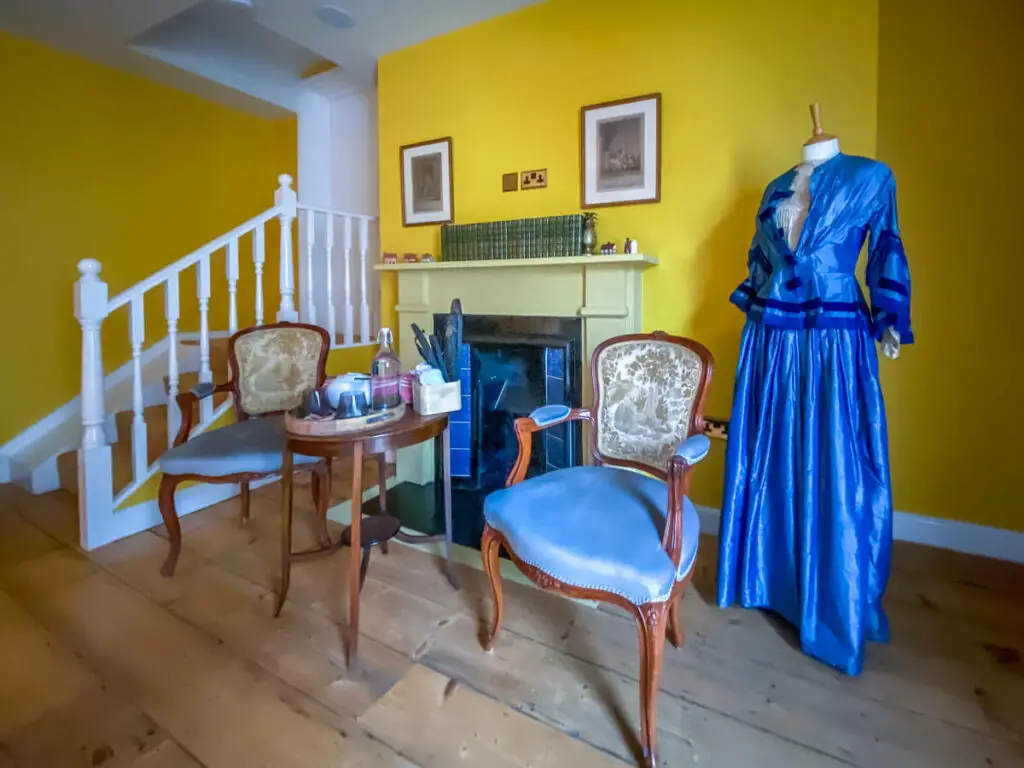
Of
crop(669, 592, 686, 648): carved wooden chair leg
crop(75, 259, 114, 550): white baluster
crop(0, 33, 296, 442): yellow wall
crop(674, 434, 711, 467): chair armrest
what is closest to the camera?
crop(674, 434, 711, 467): chair armrest

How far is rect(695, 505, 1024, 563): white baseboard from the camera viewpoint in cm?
214

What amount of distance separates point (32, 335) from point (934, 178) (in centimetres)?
461

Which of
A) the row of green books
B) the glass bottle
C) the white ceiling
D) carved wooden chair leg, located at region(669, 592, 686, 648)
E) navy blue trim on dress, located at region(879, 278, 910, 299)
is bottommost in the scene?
carved wooden chair leg, located at region(669, 592, 686, 648)

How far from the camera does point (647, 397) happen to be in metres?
1.79

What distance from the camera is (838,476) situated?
153cm

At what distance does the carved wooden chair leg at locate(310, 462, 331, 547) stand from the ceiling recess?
2212 millimetres

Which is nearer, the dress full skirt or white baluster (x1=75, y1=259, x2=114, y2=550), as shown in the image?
the dress full skirt

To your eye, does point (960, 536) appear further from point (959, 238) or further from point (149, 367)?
point (149, 367)

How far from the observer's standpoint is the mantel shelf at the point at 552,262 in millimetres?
2316

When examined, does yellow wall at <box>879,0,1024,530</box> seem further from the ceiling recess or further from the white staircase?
the white staircase

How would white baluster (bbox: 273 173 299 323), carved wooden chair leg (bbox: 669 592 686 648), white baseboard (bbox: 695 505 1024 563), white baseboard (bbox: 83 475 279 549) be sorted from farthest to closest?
white baluster (bbox: 273 173 299 323), white baseboard (bbox: 83 475 279 549), white baseboard (bbox: 695 505 1024 563), carved wooden chair leg (bbox: 669 592 686 648)

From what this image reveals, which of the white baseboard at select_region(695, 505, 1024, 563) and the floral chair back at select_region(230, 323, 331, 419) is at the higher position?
the floral chair back at select_region(230, 323, 331, 419)

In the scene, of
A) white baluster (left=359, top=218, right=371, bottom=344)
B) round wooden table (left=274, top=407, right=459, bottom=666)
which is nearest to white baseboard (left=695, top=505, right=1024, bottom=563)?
round wooden table (left=274, top=407, right=459, bottom=666)

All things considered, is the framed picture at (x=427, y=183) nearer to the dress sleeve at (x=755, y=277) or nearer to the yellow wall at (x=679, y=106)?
the yellow wall at (x=679, y=106)
